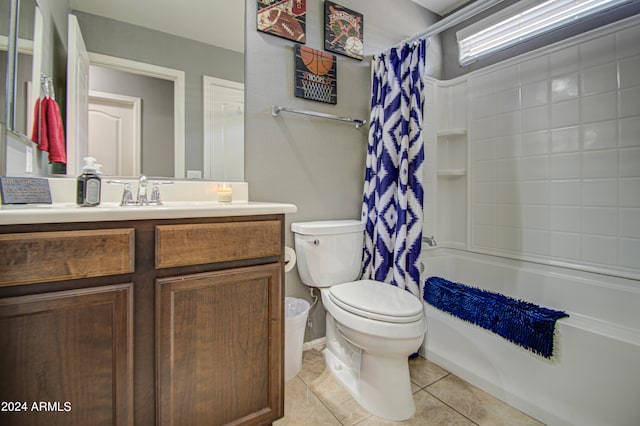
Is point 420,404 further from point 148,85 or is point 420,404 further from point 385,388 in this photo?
point 148,85

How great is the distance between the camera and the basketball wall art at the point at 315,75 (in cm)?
167

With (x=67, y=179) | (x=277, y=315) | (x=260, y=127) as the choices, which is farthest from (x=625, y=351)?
(x=67, y=179)

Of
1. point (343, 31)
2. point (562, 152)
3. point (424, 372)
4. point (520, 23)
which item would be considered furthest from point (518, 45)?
point (424, 372)

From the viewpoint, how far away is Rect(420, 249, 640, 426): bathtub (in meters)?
1.07

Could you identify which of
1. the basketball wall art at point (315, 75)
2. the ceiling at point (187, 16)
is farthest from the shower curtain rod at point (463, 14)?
the ceiling at point (187, 16)

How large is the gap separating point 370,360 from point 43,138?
1.60m

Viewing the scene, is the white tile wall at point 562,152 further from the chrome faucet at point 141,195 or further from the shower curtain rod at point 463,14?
the chrome faucet at point 141,195

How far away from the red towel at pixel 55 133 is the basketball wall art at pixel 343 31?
1402 mm

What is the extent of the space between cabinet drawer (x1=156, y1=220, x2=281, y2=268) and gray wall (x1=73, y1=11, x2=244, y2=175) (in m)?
0.64

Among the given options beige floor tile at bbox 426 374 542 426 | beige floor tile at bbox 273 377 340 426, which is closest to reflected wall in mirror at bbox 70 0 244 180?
beige floor tile at bbox 273 377 340 426

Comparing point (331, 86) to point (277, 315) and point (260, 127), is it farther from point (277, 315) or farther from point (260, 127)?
point (277, 315)

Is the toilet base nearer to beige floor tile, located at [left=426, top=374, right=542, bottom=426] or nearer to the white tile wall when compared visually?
beige floor tile, located at [left=426, top=374, right=542, bottom=426]

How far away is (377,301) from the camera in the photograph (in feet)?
4.28

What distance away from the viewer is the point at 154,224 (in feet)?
2.69
